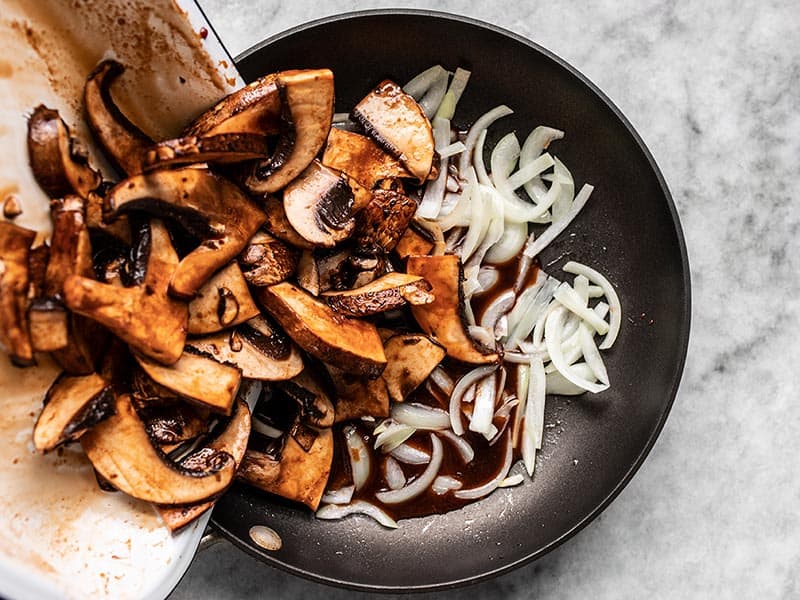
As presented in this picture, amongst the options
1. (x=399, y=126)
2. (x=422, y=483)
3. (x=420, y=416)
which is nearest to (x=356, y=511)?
(x=422, y=483)

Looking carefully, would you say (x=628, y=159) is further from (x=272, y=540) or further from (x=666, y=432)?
(x=272, y=540)

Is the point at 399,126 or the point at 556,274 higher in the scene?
the point at 399,126

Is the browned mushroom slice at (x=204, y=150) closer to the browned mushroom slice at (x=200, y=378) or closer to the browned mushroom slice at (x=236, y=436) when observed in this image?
the browned mushroom slice at (x=200, y=378)

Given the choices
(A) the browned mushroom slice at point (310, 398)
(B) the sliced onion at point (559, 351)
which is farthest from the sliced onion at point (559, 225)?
(A) the browned mushroom slice at point (310, 398)

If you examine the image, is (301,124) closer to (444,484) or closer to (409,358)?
(409,358)

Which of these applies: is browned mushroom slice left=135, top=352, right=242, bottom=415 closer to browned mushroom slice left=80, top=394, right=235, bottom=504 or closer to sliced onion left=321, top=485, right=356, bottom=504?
browned mushroom slice left=80, top=394, right=235, bottom=504

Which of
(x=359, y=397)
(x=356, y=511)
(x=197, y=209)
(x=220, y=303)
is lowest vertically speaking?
(x=356, y=511)
